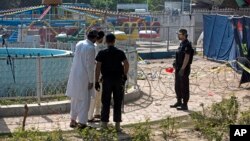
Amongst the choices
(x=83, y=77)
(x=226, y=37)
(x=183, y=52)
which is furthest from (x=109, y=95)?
(x=226, y=37)

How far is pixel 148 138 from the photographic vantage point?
308 inches

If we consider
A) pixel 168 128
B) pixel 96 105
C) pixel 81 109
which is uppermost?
pixel 81 109

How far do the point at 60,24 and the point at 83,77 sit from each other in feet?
77.4

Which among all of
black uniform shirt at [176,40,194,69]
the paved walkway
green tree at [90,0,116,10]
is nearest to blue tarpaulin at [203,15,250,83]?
the paved walkway

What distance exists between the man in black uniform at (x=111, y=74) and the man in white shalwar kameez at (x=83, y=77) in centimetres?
17

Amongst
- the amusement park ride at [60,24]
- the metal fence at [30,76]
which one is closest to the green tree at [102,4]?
the amusement park ride at [60,24]

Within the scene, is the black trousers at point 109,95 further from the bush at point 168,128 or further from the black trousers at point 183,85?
the black trousers at point 183,85

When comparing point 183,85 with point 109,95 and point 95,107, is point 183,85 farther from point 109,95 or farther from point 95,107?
point 109,95

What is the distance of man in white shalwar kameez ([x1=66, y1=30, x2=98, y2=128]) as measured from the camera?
28.4 ft

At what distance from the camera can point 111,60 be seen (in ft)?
28.1

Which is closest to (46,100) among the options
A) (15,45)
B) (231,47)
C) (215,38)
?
(15,45)

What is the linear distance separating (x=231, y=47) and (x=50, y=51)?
7.55m

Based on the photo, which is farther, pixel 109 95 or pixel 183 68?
pixel 183 68

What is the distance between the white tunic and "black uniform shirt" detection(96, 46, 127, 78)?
0.61 ft
